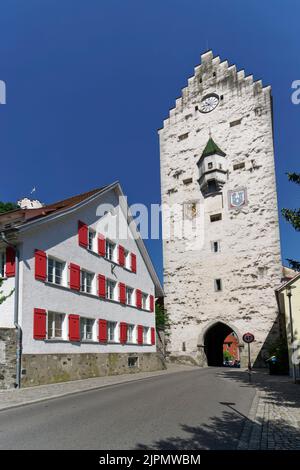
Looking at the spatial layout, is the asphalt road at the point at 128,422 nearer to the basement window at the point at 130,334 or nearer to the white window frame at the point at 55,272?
the white window frame at the point at 55,272

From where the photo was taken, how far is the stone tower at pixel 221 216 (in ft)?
115

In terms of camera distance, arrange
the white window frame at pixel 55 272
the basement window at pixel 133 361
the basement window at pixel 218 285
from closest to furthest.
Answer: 1. the white window frame at pixel 55 272
2. the basement window at pixel 133 361
3. the basement window at pixel 218 285

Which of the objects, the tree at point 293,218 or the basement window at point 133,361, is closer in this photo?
the tree at point 293,218

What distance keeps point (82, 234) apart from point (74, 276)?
7.54ft

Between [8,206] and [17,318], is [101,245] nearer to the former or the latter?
[17,318]

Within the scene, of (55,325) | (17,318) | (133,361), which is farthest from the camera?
(133,361)

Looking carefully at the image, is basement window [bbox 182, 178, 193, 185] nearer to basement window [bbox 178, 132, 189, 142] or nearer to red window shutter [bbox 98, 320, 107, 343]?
basement window [bbox 178, 132, 189, 142]

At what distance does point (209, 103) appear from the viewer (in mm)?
40938

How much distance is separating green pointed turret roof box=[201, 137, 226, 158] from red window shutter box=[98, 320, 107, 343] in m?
20.4

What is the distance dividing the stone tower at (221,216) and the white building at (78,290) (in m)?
7.84

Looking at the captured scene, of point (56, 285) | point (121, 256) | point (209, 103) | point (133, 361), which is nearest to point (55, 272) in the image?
point (56, 285)

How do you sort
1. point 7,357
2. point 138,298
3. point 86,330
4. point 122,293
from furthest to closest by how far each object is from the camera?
point 138,298 < point 122,293 < point 86,330 < point 7,357

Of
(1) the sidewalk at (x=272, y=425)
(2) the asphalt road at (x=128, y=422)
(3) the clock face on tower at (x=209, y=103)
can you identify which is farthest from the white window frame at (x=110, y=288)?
(3) the clock face on tower at (x=209, y=103)
